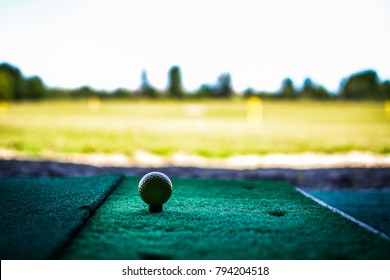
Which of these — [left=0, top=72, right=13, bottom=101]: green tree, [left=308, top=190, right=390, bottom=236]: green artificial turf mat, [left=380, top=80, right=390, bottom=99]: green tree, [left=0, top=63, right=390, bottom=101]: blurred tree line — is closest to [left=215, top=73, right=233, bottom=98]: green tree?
[left=0, top=63, right=390, bottom=101]: blurred tree line

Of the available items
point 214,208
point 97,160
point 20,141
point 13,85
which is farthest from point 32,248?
point 13,85

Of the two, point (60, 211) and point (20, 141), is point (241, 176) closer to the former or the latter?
point (60, 211)

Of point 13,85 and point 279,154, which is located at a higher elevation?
point 13,85

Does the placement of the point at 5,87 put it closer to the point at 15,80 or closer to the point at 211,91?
the point at 15,80

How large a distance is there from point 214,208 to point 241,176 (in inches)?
181

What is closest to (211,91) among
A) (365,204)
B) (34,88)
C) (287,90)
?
(287,90)

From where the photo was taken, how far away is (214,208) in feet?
14.8

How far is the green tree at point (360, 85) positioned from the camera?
5369 centimetres

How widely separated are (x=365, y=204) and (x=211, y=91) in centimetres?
5420

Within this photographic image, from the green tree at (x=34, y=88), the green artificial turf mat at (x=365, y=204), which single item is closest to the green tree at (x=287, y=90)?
the green tree at (x=34, y=88)

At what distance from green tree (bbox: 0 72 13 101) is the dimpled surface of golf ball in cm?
5334

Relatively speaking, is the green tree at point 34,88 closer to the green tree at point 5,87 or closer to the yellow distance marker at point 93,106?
the green tree at point 5,87

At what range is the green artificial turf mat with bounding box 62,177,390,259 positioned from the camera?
302cm

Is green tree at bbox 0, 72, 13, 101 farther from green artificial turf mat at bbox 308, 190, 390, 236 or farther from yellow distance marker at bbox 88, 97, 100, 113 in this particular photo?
green artificial turf mat at bbox 308, 190, 390, 236
